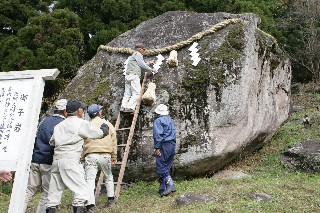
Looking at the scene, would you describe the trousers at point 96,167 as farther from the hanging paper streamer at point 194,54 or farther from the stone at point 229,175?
the hanging paper streamer at point 194,54

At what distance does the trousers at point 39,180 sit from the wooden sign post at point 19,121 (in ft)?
3.74

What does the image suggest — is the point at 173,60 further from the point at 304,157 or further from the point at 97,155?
the point at 304,157

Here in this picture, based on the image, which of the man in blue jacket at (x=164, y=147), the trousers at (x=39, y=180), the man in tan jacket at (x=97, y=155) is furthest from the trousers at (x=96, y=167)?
the man in blue jacket at (x=164, y=147)

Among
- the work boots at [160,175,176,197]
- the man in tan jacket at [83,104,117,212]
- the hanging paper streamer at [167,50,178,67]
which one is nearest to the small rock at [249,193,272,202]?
the work boots at [160,175,176,197]

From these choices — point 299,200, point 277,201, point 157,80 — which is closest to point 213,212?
point 277,201

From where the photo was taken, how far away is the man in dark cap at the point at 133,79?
30.8 feet

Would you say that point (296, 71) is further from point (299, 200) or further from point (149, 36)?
point (299, 200)

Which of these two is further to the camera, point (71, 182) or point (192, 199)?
point (192, 199)

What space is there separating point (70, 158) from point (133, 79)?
3651mm

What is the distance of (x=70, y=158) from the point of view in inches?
244

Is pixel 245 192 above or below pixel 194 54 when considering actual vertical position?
below

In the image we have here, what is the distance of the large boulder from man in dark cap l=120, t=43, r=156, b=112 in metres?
0.34

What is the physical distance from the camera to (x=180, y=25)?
11.4m

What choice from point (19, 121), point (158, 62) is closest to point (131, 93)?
point (158, 62)
